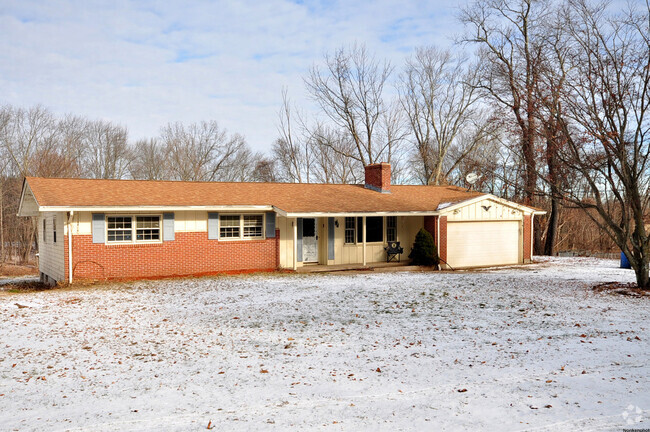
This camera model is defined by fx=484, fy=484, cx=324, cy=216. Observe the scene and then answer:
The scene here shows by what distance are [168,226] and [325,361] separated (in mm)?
9939

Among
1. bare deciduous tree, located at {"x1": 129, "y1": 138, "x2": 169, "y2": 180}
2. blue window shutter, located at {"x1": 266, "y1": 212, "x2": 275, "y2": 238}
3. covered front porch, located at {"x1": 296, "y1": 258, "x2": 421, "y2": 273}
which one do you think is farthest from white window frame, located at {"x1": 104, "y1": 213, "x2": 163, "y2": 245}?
bare deciduous tree, located at {"x1": 129, "y1": 138, "x2": 169, "y2": 180}

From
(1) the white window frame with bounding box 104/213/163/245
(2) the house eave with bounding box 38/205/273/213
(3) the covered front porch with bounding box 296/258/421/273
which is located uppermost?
(2) the house eave with bounding box 38/205/273/213

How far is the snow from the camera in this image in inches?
187

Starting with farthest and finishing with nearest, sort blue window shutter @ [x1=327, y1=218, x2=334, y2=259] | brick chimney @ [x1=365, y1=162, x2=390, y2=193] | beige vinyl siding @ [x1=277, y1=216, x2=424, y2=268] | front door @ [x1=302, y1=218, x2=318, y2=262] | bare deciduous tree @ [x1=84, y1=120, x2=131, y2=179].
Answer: bare deciduous tree @ [x1=84, y1=120, x2=131, y2=179]
brick chimney @ [x1=365, y1=162, x2=390, y2=193]
front door @ [x1=302, y1=218, x2=318, y2=262]
blue window shutter @ [x1=327, y1=218, x2=334, y2=259]
beige vinyl siding @ [x1=277, y1=216, x2=424, y2=268]

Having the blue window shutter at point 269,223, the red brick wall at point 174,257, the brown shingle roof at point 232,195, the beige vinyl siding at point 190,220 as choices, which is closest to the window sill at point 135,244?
the red brick wall at point 174,257

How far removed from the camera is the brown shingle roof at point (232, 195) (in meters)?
14.5

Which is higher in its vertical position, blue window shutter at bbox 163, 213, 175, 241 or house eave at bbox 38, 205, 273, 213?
house eave at bbox 38, 205, 273, 213

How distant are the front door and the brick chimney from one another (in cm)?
401

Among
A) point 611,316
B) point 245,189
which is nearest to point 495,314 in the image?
point 611,316

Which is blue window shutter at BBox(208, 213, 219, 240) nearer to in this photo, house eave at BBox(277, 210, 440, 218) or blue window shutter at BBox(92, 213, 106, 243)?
house eave at BBox(277, 210, 440, 218)

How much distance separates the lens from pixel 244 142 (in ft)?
157

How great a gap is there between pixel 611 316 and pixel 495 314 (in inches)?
86.6

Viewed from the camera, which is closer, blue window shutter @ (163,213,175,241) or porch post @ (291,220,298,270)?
blue window shutter @ (163,213,175,241)

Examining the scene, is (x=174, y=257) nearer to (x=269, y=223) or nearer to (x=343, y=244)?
(x=269, y=223)
